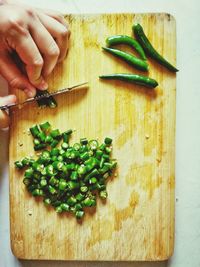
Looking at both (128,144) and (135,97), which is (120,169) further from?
(135,97)

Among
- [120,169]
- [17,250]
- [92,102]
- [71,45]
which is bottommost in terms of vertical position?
[17,250]

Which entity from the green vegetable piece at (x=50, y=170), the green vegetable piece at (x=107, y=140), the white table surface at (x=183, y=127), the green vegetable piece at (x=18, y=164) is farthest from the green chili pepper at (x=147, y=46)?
the green vegetable piece at (x=18, y=164)

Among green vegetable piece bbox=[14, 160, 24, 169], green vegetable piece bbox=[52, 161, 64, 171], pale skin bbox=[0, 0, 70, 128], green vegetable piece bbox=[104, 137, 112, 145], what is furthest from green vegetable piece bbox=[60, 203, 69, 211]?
pale skin bbox=[0, 0, 70, 128]

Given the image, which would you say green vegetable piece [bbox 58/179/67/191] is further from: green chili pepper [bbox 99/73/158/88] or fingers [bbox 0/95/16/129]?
green chili pepper [bbox 99/73/158/88]

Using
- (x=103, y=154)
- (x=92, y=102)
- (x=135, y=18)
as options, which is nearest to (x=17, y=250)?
(x=103, y=154)

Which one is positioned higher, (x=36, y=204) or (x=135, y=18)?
(x=135, y=18)

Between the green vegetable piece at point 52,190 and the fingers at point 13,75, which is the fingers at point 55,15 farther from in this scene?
the green vegetable piece at point 52,190

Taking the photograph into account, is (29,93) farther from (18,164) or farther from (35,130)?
(18,164)

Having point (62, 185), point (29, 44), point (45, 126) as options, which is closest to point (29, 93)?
point (45, 126)
